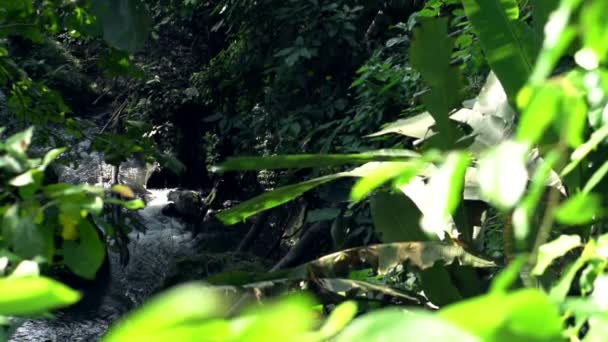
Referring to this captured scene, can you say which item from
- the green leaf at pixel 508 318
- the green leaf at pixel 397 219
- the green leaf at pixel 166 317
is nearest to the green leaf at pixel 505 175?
the green leaf at pixel 508 318

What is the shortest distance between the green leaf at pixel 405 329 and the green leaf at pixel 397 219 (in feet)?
5.52

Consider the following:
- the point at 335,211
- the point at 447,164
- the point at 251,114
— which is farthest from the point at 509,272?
the point at 251,114

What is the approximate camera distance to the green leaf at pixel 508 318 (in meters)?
0.40

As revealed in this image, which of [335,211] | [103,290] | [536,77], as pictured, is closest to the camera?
[536,77]

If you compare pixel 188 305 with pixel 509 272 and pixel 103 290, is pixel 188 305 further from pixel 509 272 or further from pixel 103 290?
pixel 103 290

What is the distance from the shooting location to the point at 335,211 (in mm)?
4238

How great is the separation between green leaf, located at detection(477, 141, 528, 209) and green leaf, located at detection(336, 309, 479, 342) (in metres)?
0.13

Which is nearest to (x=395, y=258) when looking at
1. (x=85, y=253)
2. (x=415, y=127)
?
(x=415, y=127)

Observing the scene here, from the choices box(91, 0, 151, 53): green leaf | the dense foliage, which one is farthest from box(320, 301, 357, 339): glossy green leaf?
box(91, 0, 151, 53): green leaf

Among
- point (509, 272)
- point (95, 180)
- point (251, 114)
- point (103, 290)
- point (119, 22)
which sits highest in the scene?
point (119, 22)

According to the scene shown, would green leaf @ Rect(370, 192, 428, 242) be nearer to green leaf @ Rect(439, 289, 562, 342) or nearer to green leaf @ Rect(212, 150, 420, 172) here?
green leaf @ Rect(212, 150, 420, 172)

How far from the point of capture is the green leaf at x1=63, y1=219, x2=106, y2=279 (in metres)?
1.08

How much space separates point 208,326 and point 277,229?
6.69m

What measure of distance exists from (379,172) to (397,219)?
1.55 metres
